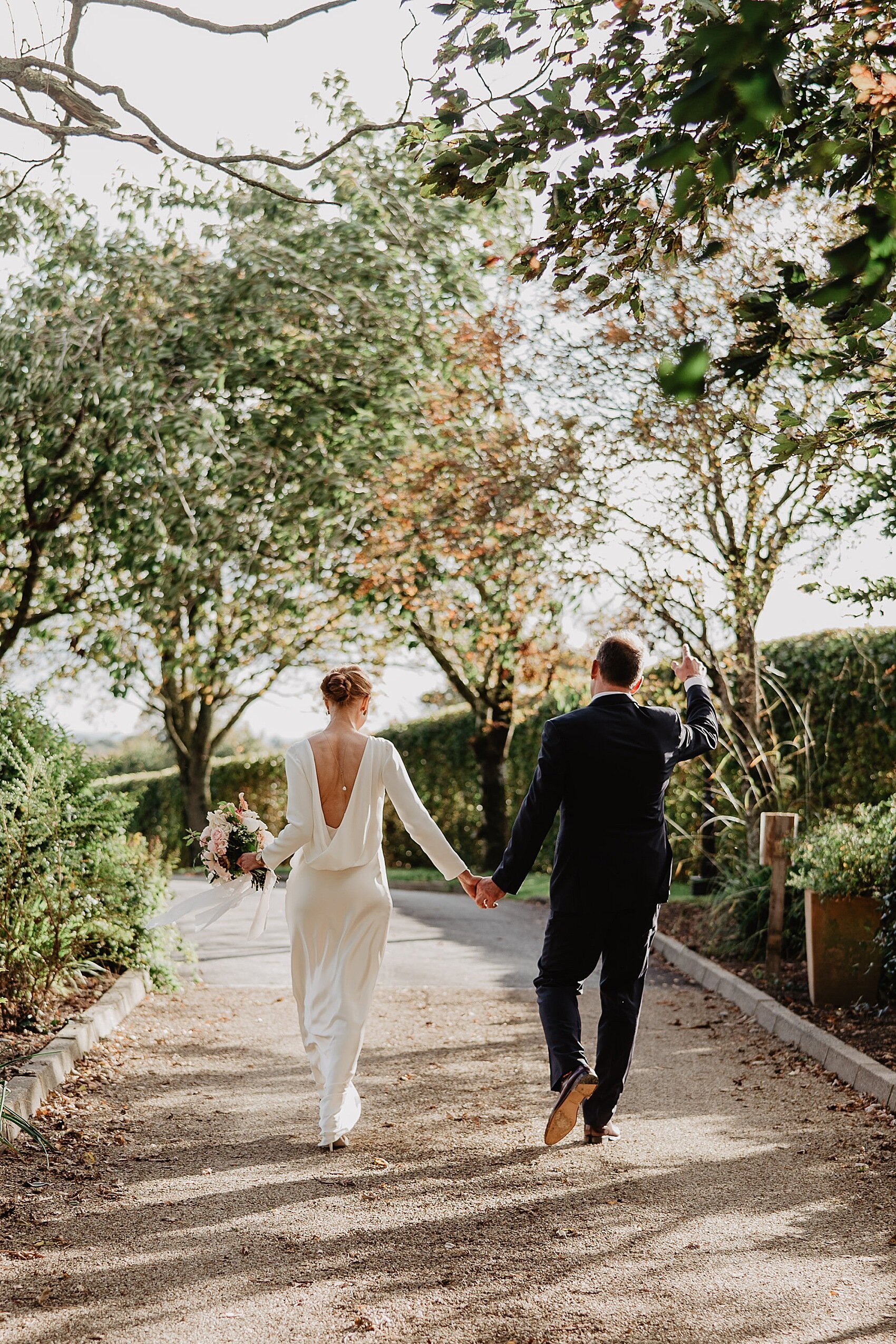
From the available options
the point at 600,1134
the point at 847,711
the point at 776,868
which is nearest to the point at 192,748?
the point at 847,711

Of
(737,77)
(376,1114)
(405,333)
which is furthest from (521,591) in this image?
(737,77)

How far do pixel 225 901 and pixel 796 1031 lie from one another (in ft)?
11.9

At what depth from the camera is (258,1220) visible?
14.3ft

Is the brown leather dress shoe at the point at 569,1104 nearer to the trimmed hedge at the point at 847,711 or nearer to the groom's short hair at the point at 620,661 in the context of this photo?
the groom's short hair at the point at 620,661

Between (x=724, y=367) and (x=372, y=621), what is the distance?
1778 centimetres

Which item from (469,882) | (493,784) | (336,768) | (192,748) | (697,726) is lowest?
(469,882)

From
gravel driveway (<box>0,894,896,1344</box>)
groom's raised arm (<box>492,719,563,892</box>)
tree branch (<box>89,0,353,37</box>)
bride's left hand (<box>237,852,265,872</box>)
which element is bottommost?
gravel driveway (<box>0,894,896,1344</box>)

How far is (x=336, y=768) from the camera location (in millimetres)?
5781

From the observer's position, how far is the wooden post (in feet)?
29.1

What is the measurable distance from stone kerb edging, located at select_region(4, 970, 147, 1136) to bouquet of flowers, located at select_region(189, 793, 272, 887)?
1212 millimetres

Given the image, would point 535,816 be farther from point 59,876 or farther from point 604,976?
point 59,876

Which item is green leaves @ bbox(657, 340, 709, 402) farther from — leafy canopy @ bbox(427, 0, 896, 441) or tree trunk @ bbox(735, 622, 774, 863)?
tree trunk @ bbox(735, 622, 774, 863)

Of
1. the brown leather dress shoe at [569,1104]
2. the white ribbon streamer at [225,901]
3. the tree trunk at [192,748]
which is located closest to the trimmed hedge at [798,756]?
the white ribbon streamer at [225,901]

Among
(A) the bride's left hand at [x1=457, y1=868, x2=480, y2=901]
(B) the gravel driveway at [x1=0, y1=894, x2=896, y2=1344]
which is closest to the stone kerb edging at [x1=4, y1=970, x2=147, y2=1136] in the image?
(B) the gravel driveway at [x1=0, y1=894, x2=896, y2=1344]
